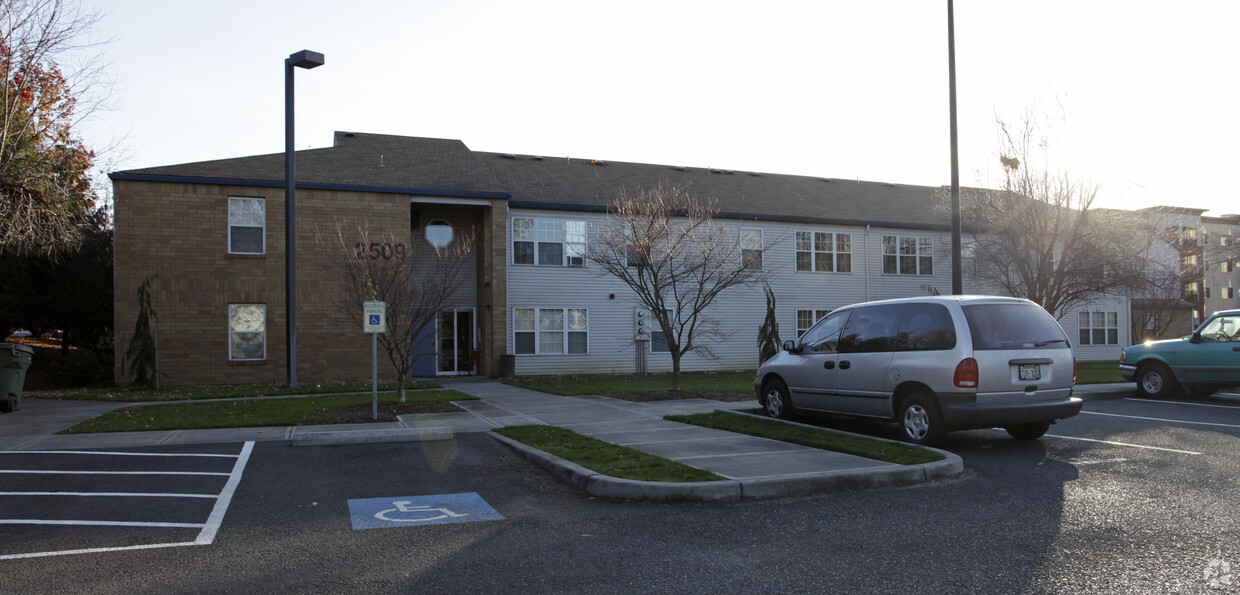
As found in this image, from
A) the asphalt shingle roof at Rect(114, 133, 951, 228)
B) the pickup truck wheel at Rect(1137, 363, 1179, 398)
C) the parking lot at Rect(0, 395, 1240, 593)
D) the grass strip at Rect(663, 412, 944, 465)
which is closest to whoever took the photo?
the parking lot at Rect(0, 395, 1240, 593)

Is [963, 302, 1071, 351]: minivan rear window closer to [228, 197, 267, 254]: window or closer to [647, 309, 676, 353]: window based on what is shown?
[647, 309, 676, 353]: window

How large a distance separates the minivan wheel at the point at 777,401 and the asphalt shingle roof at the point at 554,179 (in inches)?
512

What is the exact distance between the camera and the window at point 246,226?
20.4 metres

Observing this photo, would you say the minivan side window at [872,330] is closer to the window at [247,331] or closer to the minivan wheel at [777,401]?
the minivan wheel at [777,401]

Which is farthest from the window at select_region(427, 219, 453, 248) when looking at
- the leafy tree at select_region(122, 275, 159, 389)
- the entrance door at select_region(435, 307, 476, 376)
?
the leafy tree at select_region(122, 275, 159, 389)

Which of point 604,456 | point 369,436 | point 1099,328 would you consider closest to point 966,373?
point 604,456

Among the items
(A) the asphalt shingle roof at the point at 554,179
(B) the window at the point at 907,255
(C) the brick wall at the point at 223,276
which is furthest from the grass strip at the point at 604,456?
(B) the window at the point at 907,255

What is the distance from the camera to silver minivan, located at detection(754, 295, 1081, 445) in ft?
28.4

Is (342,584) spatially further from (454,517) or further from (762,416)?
(762,416)

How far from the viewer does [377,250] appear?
20.5 metres

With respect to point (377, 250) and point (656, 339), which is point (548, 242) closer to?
point (656, 339)

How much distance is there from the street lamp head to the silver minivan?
1247cm

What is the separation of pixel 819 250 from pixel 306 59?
17.7m

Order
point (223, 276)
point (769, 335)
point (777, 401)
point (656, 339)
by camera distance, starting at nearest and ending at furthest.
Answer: point (777, 401)
point (223, 276)
point (769, 335)
point (656, 339)
